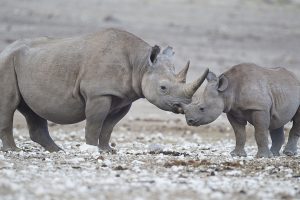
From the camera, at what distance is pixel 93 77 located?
13461 millimetres

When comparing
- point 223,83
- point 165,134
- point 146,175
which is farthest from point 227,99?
point 165,134

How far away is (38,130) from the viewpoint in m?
14.8

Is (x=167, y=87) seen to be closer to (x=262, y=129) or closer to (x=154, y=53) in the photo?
(x=154, y=53)

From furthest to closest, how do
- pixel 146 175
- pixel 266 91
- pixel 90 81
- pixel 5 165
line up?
1. pixel 266 91
2. pixel 90 81
3. pixel 5 165
4. pixel 146 175

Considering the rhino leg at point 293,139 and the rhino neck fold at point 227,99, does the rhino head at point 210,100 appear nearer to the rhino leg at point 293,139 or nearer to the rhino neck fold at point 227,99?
the rhino neck fold at point 227,99

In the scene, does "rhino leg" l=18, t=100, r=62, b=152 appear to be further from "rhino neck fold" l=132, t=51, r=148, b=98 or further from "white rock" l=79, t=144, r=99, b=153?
"rhino neck fold" l=132, t=51, r=148, b=98

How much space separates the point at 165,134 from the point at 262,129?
18.4 feet

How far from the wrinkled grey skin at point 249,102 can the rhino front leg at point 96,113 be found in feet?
3.81

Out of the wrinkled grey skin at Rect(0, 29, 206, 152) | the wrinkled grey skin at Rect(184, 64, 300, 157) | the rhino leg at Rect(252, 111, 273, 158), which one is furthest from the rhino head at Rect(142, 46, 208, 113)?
the rhino leg at Rect(252, 111, 273, 158)

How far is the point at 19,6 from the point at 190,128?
739 inches

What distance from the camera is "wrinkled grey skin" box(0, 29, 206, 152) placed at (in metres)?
13.5

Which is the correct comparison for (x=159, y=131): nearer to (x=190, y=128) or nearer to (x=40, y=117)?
(x=190, y=128)

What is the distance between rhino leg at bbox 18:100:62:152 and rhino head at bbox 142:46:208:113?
2.02m

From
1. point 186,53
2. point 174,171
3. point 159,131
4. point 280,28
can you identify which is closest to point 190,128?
point 159,131
